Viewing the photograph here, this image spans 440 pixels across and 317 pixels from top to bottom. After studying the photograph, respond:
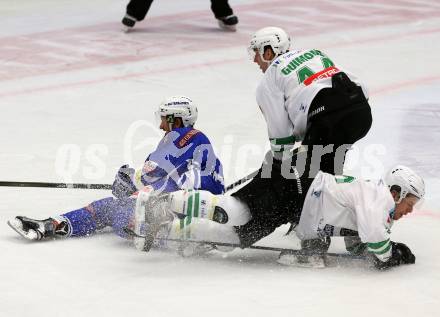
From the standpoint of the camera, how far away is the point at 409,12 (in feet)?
40.0

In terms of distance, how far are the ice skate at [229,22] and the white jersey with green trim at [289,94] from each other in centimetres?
574

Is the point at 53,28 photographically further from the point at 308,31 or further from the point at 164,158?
the point at 164,158

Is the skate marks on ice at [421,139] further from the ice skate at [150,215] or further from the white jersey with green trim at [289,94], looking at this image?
the ice skate at [150,215]

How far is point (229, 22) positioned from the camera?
1130 centimetres

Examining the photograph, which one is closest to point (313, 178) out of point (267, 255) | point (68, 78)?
point (267, 255)

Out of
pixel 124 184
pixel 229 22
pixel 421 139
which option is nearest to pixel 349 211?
pixel 124 184

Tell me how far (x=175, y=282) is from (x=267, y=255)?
0.67m

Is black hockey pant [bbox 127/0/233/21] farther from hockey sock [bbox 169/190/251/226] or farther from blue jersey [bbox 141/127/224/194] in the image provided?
hockey sock [bbox 169/190/251/226]

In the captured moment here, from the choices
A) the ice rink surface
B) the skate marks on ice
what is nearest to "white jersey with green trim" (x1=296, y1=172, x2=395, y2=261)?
the ice rink surface

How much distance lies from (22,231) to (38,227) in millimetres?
81

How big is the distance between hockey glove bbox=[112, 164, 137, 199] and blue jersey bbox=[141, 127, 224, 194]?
0.37ft

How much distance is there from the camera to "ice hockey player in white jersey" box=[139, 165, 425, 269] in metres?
5.23

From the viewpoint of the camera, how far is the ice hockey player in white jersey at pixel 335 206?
5230 mm

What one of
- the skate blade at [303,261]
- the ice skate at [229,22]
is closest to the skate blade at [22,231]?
the skate blade at [303,261]
